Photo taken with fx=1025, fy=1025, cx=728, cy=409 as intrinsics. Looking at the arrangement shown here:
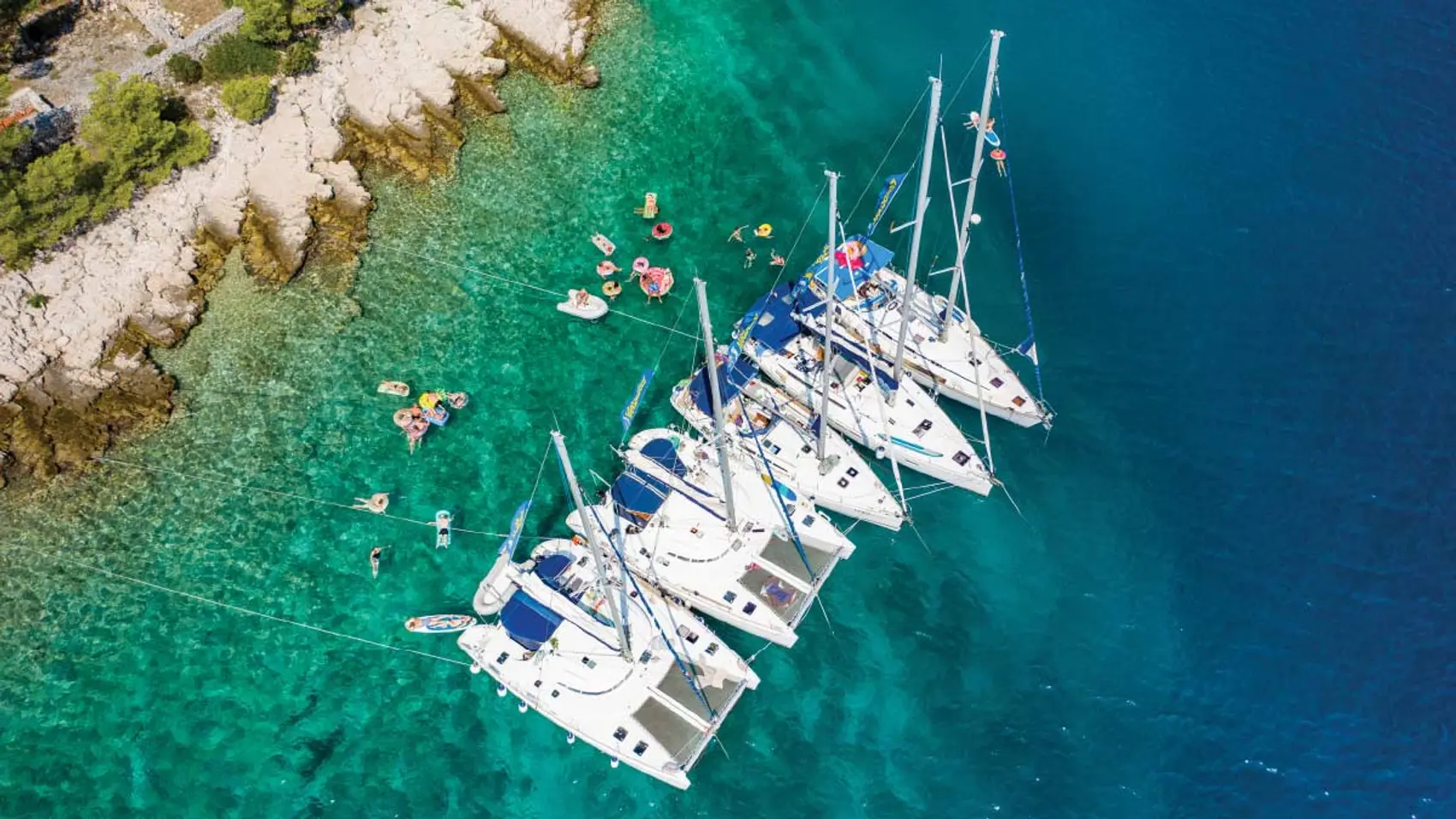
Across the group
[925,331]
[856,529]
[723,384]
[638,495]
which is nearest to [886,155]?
[925,331]

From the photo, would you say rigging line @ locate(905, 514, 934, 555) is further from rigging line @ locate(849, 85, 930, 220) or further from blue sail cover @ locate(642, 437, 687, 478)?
rigging line @ locate(849, 85, 930, 220)

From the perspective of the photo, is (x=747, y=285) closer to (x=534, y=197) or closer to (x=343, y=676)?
(x=534, y=197)

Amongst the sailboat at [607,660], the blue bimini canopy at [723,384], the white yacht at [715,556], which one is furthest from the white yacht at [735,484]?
the sailboat at [607,660]

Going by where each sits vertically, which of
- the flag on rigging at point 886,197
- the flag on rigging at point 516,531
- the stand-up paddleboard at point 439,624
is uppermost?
the flag on rigging at point 886,197

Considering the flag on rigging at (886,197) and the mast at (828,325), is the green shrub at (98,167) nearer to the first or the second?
the mast at (828,325)

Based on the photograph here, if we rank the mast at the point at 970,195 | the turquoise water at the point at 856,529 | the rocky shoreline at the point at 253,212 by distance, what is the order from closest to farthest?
the turquoise water at the point at 856,529 → the mast at the point at 970,195 → the rocky shoreline at the point at 253,212

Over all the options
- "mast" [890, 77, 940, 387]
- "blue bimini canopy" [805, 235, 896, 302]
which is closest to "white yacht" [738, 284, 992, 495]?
"mast" [890, 77, 940, 387]
